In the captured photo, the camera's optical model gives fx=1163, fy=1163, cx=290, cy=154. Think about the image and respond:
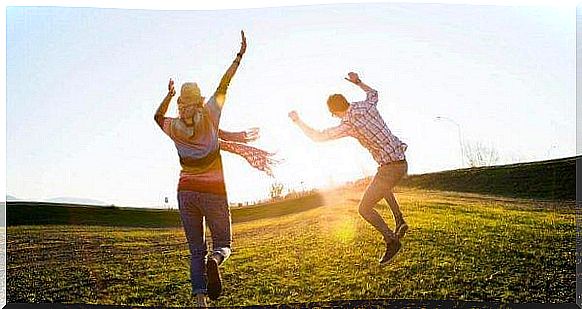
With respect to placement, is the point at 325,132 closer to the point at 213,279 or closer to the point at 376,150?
the point at 376,150

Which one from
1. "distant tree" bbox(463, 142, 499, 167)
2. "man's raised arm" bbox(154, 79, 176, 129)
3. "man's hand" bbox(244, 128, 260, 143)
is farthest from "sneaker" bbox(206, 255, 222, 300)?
"distant tree" bbox(463, 142, 499, 167)

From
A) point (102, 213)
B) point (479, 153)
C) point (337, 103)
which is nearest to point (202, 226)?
point (102, 213)

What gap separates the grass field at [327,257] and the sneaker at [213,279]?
178 mm

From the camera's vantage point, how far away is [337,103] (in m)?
9.66

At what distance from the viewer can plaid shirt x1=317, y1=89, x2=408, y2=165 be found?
31.4 ft

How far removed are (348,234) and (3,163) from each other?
2996mm

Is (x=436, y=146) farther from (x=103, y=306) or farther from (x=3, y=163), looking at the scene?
(x=3, y=163)

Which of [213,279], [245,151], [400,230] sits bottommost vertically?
[213,279]

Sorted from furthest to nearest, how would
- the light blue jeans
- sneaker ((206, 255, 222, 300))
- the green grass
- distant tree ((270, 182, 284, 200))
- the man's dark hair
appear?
the green grass, distant tree ((270, 182, 284, 200)), the man's dark hair, the light blue jeans, sneaker ((206, 255, 222, 300))

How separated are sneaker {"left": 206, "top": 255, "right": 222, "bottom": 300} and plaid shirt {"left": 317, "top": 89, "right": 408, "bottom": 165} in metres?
1.45

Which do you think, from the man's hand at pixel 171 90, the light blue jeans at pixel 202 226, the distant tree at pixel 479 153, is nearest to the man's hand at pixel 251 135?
the light blue jeans at pixel 202 226

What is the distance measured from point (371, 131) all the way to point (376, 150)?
→ 16 cm

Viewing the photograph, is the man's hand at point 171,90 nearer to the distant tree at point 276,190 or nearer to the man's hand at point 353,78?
the distant tree at point 276,190

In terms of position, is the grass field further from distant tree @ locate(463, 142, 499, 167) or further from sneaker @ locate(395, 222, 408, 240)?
distant tree @ locate(463, 142, 499, 167)
